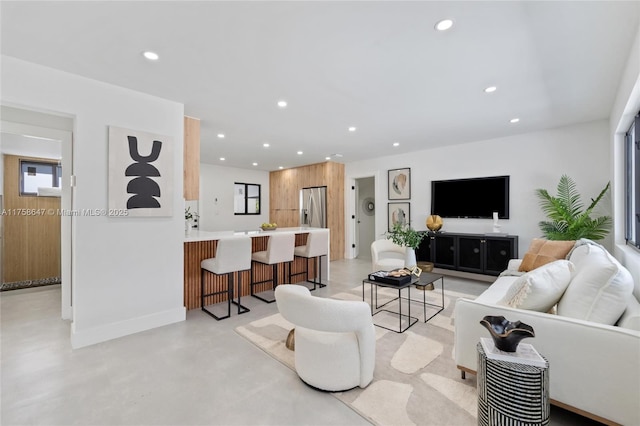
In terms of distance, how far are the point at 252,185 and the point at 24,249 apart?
5.13m

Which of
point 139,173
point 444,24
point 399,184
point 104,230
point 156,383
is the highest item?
point 444,24

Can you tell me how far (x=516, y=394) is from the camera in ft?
4.18

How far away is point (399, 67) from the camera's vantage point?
244 centimetres

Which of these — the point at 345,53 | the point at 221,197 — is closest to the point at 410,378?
the point at 345,53

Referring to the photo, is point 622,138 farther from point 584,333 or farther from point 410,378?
point 410,378

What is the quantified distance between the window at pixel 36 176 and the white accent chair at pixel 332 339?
4.87 meters

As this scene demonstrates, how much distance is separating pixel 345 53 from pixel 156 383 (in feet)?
9.43

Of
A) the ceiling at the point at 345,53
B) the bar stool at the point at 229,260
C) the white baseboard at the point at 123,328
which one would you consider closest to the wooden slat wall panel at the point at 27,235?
the white baseboard at the point at 123,328

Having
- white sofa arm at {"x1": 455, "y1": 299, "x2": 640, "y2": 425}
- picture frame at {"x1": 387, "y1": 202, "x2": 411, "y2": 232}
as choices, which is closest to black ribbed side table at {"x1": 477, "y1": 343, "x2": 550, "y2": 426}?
white sofa arm at {"x1": 455, "y1": 299, "x2": 640, "y2": 425}

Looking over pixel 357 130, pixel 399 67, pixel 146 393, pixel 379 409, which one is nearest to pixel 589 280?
pixel 379 409

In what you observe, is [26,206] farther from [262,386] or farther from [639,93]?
[639,93]

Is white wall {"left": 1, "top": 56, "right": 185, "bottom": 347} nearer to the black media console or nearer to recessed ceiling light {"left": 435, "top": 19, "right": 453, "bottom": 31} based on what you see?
recessed ceiling light {"left": 435, "top": 19, "right": 453, "bottom": 31}

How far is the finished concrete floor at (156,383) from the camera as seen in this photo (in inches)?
64.2

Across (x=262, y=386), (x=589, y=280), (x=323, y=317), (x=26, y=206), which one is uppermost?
(x=26, y=206)
